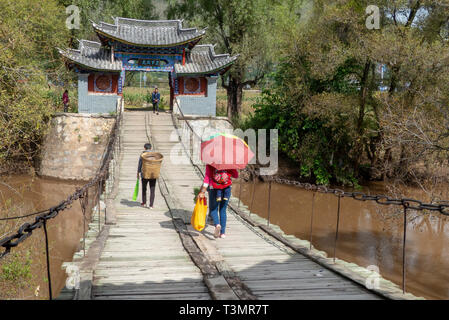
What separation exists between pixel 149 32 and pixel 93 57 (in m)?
3.42

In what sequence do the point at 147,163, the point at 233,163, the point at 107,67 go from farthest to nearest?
1. the point at 107,67
2. the point at 147,163
3. the point at 233,163

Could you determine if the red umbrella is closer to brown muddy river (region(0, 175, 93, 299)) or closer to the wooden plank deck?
the wooden plank deck

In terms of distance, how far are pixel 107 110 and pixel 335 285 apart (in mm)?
19871

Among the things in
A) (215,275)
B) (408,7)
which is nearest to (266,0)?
(408,7)

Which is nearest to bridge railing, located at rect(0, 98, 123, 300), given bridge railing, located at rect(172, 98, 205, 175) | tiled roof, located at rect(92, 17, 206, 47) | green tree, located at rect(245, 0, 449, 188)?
bridge railing, located at rect(172, 98, 205, 175)

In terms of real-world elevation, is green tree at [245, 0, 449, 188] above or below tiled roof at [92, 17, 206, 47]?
below

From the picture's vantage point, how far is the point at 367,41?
16.5 m

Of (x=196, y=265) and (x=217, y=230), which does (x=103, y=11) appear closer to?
(x=217, y=230)

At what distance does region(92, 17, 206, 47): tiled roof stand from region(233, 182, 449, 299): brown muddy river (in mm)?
8594

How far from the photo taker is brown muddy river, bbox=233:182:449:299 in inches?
423

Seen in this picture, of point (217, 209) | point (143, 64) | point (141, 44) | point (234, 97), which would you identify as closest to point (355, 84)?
point (234, 97)

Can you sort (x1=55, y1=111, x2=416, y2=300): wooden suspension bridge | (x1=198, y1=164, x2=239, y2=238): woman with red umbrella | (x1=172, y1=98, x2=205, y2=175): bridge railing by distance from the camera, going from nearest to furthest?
(x1=55, y1=111, x2=416, y2=300): wooden suspension bridge, (x1=198, y1=164, x2=239, y2=238): woman with red umbrella, (x1=172, y1=98, x2=205, y2=175): bridge railing

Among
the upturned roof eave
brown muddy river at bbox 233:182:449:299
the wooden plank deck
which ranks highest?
the upturned roof eave

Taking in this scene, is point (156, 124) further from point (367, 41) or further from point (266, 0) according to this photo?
point (266, 0)
